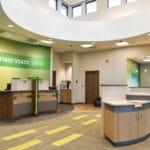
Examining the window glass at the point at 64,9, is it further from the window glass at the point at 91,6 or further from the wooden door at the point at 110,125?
the wooden door at the point at 110,125

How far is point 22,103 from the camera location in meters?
6.44

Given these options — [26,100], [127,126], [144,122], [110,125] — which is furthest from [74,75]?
[127,126]

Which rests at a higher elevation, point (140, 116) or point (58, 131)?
point (140, 116)

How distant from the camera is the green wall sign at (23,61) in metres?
8.22

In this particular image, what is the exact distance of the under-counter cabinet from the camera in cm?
358

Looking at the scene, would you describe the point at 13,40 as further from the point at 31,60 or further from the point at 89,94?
the point at 89,94

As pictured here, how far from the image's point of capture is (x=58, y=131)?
4.75 metres

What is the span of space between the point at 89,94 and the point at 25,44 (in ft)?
16.5

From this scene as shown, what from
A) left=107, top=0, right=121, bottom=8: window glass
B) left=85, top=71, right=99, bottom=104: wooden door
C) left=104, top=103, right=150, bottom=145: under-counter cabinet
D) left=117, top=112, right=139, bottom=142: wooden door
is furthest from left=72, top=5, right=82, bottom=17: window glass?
left=117, top=112, right=139, bottom=142: wooden door

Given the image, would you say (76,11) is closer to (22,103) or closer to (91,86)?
(91,86)

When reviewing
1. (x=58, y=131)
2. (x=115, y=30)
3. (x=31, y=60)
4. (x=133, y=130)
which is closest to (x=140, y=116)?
(x=133, y=130)

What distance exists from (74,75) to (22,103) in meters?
5.15

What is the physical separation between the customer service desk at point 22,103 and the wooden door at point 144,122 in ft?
13.5

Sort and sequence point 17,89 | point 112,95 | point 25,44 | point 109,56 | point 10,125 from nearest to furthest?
point 112,95 → point 10,125 → point 17,89 → point 25,44 → point 109,56
